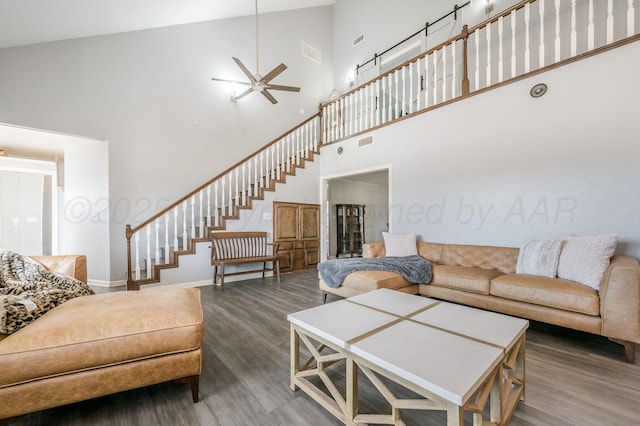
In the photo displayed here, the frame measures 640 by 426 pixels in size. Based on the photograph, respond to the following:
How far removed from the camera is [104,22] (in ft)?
13.1

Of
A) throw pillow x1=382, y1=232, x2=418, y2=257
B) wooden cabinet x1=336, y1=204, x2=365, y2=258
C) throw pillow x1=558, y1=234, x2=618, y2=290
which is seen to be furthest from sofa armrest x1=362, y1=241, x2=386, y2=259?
wooden cabinet x1=336, y1=204, x2=365, y2=258

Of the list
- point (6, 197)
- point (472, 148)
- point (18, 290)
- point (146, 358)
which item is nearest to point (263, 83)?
point (472, 148)

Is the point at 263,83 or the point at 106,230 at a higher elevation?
the point at 263,83

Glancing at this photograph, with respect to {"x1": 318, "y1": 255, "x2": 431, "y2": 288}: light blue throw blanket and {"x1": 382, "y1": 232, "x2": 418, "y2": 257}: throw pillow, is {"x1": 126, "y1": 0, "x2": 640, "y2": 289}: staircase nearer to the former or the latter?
{"x1": 382, "y1": 232, "x2": 418, "y2": 257}: throw pillow

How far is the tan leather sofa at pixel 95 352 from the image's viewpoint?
1243 mm

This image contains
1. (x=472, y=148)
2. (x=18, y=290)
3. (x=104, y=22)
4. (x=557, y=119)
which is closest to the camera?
(x=18, y=290)

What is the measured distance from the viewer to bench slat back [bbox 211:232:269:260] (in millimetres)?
4477

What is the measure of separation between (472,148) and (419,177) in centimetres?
86

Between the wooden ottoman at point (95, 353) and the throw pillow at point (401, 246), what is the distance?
3101mm

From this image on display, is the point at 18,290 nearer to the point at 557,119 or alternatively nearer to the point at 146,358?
the point at 146,358

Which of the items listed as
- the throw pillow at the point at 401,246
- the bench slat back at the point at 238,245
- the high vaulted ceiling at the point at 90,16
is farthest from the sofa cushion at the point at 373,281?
the high vaulted ceiling at the point at 90,16

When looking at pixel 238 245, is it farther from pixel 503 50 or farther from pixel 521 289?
pixel 503 50

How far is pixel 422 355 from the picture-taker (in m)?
1.21

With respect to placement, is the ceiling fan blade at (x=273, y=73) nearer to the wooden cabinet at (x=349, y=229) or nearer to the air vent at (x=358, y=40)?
the air vent at (x=358, y=40)
